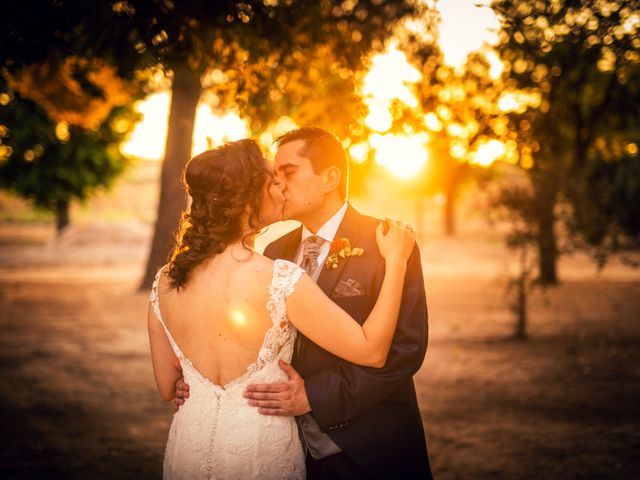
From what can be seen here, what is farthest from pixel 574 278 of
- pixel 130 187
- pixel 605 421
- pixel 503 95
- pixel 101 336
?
pixel 130 187

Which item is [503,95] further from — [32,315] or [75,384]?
[32,315]

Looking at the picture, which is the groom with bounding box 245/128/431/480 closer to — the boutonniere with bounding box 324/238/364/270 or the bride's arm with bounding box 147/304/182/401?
the boutonniere with bounding box 324/238/364/270

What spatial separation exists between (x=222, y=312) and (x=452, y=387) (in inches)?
269

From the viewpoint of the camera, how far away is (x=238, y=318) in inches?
104

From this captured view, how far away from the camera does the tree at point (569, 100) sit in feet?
11.7

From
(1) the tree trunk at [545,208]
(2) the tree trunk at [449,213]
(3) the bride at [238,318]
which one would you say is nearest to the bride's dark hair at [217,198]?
(3) the bride at [238,318]

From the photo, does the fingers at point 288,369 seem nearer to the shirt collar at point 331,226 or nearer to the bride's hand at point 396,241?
the bride's hand at point 396,241

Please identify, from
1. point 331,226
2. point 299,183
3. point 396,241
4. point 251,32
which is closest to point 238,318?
point 396,241

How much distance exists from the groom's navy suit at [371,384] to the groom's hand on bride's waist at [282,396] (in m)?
0.05

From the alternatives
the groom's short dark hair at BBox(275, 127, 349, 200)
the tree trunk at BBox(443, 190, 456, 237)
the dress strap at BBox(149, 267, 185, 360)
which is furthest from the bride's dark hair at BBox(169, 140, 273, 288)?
the tree trunk at BBox(443, 190, 456, 237)

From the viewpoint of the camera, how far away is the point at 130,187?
112438mm

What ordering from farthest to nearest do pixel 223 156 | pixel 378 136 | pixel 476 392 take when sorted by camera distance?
1. pixel 476 392
2. pixel 378 136
3. pixel 223 156

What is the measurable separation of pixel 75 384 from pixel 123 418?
1.76 metres

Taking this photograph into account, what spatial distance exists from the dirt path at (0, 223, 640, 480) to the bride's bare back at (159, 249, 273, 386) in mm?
3463
